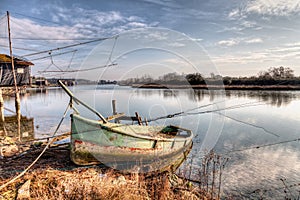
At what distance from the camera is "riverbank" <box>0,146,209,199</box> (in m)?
4.70

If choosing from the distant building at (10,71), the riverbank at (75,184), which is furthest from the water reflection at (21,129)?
the distant building at (10,71)

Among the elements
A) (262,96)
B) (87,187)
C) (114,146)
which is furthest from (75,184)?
(262,96)

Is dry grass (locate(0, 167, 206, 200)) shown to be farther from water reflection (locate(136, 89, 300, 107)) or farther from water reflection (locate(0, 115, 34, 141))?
water reflection (locate(136, 89, 300, 107))

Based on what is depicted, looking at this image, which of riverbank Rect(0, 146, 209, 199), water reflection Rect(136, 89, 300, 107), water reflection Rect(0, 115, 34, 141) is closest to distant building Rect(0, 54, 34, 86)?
water reflection Rect(0, 115, 34, 141)

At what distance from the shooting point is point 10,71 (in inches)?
1157

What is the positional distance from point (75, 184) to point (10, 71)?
31.6 m

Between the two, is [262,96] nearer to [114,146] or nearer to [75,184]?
[114,146]

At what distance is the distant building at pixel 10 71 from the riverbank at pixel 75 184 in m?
27.6

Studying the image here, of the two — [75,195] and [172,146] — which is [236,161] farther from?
[75,195]

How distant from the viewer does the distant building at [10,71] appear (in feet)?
93.6

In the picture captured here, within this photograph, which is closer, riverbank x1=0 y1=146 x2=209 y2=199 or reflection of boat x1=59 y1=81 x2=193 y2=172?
riverbank x1=0 y1=146 x2=209 y2=199

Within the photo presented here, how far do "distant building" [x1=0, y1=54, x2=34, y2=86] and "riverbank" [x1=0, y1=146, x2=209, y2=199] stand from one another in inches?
1086

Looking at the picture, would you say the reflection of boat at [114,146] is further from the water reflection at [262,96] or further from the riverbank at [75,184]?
the water reflection at [262,96]

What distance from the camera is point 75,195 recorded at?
4.69 metres
